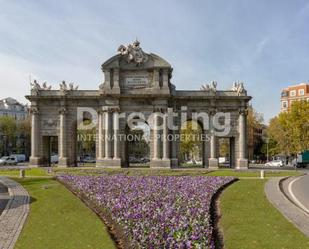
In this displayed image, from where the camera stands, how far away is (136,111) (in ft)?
170

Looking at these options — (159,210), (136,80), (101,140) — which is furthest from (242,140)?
(159,210)

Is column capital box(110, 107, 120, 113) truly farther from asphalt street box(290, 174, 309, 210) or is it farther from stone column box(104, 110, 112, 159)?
asphalt street box(290, 174, 309, 210)

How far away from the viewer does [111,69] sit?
51.2 m

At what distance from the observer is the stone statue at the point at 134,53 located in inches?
2016

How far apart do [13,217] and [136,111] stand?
3573 centimetres

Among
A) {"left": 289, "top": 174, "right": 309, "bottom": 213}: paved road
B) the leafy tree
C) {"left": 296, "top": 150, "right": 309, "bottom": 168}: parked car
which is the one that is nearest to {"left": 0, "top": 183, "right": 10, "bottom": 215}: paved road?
{"left": 289, "top": 174, "right": 309, "bottom": 213}: paved road

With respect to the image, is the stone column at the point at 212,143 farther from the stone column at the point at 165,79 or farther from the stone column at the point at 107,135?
the stone column at the point at 107,135

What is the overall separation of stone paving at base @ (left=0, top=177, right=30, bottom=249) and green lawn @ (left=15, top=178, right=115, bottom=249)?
27cm

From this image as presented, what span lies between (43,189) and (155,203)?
10.1 m

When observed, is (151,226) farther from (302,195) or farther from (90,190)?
(302,195)

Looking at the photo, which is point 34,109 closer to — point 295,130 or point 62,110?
point 62,110

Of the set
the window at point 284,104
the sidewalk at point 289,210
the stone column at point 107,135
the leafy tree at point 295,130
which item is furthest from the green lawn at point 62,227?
the window at point 284,104

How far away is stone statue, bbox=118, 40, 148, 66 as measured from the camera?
51.2 metres

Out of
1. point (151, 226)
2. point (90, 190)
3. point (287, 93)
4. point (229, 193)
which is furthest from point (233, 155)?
point (287, 93)
